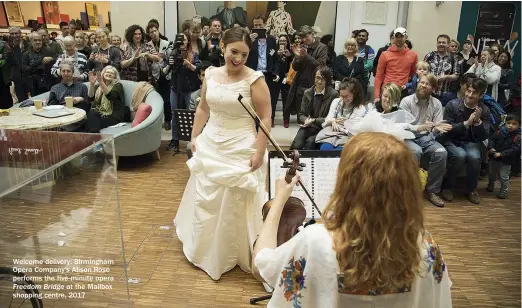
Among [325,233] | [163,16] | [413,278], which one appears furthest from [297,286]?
[163,16]

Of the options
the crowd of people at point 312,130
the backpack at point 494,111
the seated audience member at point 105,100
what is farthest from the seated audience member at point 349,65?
the seated audience member at point 105,100

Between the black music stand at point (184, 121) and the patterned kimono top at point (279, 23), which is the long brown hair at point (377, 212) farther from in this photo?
the patterned kimono top at point (279, 23)

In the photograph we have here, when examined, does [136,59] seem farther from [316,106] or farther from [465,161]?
[465,161]

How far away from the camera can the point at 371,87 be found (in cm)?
704

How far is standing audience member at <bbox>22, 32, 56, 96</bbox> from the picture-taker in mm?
5984

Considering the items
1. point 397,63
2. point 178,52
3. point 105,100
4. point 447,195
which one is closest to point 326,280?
point 447,195

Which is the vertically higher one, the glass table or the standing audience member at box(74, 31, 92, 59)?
the standing audience member at box(74, 31, 92, 59)

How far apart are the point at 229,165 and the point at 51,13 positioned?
7.50 meters

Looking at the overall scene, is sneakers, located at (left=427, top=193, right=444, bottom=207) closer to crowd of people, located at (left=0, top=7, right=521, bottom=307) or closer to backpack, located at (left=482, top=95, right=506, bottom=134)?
crowd of people, located at (left=0, top=7, right=521, bottom=307)

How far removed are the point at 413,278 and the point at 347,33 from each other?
6363 millimetres

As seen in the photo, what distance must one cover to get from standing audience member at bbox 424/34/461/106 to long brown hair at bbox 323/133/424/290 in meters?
4.59

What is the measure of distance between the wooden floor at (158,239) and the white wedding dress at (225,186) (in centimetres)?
16

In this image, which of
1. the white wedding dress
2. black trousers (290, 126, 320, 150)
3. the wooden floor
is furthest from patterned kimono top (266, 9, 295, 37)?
the white wedding dress

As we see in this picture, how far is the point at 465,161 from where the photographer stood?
4262 mm
